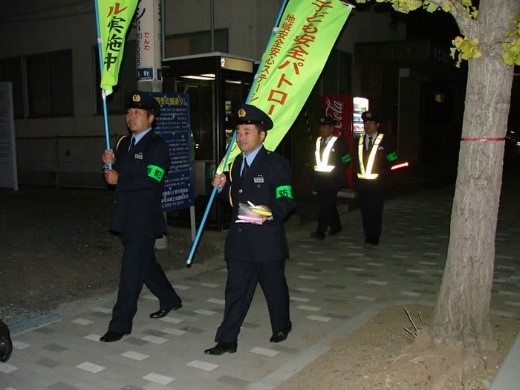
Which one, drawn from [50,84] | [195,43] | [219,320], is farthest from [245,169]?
[50,84]

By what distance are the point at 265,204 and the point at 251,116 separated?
0.69 metres

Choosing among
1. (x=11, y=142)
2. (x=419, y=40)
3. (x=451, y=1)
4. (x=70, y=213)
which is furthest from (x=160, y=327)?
(x=419, y=40)

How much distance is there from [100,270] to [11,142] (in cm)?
684

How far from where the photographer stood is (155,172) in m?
4.86

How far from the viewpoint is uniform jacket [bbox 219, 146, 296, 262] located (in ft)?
14.6

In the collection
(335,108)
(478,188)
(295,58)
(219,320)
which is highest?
(295,58)

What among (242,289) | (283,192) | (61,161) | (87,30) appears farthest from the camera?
(61,161)

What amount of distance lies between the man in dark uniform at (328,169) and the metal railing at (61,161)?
23.4 ft

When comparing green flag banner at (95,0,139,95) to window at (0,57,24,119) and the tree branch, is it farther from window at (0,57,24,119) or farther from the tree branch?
window at (0,57,24,119)

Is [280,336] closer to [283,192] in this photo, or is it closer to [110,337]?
[283,192]

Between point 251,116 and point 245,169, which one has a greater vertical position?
point 251,116

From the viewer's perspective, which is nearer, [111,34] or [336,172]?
[111,34]

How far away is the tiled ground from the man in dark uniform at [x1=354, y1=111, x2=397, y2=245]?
450 millimetres

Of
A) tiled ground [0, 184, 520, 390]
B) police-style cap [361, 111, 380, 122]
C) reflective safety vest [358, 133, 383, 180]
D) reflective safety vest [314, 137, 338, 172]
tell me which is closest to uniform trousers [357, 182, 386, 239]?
reflective safety vest [358, 133, 383, 180]
